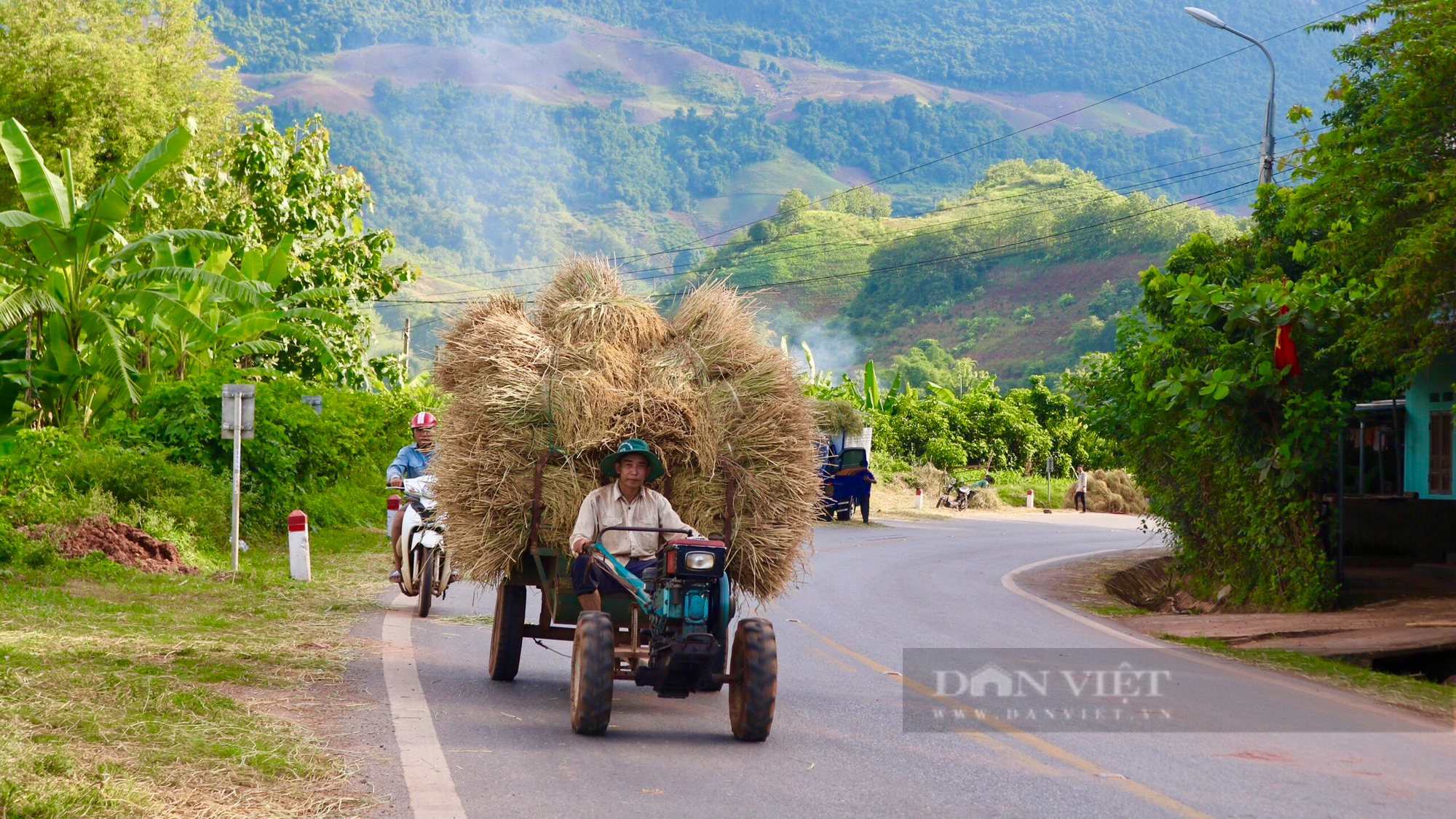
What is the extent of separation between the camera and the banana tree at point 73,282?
18781 mm

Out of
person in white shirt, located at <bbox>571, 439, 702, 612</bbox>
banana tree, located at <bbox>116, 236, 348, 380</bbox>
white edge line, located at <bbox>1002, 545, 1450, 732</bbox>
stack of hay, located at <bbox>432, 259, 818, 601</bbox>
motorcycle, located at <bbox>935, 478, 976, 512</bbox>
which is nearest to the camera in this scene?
person in white shirt, located at <bbox>571, 439, 702, 612</bbox>

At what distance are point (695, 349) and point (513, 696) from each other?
2.63m

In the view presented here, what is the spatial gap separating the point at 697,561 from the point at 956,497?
38.3 m

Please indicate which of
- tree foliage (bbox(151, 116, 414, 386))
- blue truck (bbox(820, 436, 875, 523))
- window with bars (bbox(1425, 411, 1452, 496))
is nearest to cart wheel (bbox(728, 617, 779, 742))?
window with bars (bbox(1425, 411, 1452, 496))

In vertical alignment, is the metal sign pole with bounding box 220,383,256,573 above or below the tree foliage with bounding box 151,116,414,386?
below

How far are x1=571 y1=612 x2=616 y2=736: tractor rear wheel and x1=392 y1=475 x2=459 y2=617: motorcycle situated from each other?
5476 millimetres

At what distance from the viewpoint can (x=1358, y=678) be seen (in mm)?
11492

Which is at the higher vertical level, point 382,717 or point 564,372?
point 564,372

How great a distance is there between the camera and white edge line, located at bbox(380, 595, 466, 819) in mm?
6273

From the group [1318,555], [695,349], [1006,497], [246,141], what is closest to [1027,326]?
[1006,497]

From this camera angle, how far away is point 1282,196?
21.6m

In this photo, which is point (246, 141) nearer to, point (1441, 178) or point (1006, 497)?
point (1441, 178)

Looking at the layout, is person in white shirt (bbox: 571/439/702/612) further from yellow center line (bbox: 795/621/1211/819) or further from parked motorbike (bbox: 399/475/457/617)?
parked motorbike (bbox: 399/475/457/617)

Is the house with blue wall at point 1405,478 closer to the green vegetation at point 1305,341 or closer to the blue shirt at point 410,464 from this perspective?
the green vegetation at point 1305,341
